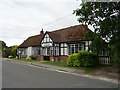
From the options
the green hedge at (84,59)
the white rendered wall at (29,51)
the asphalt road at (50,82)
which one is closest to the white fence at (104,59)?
the green hedge at (84,59)

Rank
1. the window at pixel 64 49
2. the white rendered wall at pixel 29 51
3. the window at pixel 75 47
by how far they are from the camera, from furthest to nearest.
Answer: the white rendered wall at pixel 29 51 < the window at pixel 64 49 < the window at pixel 75 47

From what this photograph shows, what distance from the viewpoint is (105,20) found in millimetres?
11648

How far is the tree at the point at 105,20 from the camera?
10761 millimetres

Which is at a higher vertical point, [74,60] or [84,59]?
[84,59]

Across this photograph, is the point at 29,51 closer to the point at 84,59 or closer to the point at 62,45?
the point at 62,45

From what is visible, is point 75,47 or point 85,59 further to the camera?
point 75,47

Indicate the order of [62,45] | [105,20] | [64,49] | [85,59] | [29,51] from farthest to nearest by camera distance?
[29,51] < [62,45] < [64,49] < [85,59] < [105,20]

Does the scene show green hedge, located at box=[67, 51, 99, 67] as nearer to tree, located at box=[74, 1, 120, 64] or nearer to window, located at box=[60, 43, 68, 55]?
tree, located at box=[74, 1, 120, 64]

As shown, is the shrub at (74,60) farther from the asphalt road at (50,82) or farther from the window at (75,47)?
the asphalt road at (50,82)

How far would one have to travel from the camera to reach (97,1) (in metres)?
11.6

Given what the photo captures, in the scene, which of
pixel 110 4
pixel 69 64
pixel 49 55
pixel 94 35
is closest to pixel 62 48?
pixel 49 55

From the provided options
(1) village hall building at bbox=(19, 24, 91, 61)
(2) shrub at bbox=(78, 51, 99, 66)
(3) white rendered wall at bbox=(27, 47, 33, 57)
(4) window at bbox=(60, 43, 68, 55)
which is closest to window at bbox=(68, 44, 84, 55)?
(1) village hall building at bbox=(19, 24, 91, 61)

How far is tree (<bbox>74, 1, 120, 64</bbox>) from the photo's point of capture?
35.3 feet

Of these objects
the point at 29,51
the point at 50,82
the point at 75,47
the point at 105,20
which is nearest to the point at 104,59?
the point at 75,47
